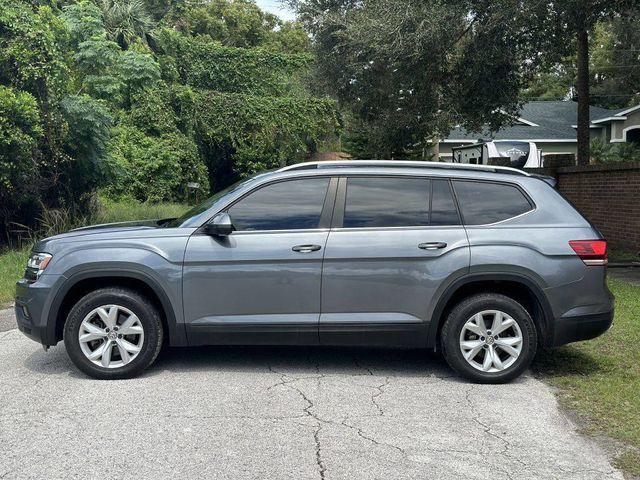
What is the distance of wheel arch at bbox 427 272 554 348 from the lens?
19.2ft

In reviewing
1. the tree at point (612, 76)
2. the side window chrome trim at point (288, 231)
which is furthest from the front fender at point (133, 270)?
the tree at point (612, 76)

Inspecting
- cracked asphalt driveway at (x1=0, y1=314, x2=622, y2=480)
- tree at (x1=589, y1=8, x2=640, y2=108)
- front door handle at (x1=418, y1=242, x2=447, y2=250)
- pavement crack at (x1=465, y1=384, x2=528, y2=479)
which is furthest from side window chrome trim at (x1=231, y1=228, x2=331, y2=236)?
tree at (x1=589, y1=8, x2=640, y2=108)

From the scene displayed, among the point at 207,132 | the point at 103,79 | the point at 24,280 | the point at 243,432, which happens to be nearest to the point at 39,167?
the point at 103,79

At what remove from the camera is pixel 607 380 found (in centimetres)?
597

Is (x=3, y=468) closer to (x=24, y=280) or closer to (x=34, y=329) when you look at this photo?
(x=34, y=329)

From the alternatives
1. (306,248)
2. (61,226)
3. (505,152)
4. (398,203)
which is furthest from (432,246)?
(505,152)

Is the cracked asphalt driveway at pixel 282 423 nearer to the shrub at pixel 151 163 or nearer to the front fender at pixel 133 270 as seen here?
the front fender at pixel 133 270

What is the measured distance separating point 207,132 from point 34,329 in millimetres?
24074

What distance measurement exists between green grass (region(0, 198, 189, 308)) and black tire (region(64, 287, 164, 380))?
4297mm

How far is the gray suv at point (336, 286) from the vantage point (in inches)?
230

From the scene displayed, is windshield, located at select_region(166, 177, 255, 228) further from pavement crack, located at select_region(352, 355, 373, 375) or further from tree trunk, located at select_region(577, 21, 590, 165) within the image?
tree trunk, located at select_region(577, 21, 590, 165)

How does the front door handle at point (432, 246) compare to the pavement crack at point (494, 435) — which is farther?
the front door handle at point (432, 246)

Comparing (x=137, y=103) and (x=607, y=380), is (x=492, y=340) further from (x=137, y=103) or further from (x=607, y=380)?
(x=137, y=103)

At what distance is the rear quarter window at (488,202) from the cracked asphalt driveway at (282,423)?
4.64 feet
